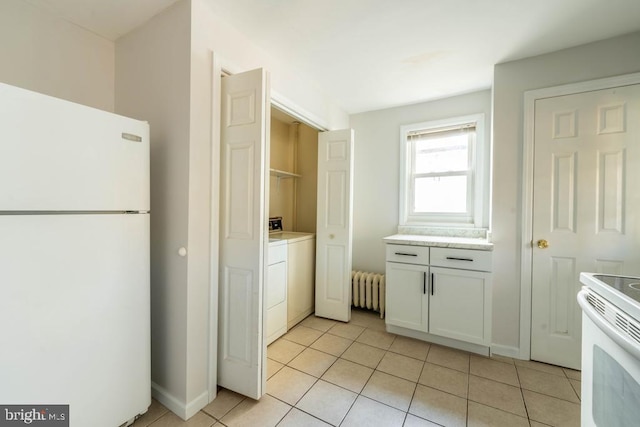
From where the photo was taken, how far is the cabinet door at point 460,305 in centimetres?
209

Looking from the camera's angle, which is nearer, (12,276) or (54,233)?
(12,276)

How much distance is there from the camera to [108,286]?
1251 mm

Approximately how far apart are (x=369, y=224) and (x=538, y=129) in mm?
1829

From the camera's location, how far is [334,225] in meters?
2.78

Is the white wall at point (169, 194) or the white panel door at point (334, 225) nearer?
the white wall at point (169, 194)

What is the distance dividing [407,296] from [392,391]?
88 centimetres

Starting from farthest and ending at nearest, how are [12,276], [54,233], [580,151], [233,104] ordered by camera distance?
[580,151]
[233,104]
[54,233]
[12,276]

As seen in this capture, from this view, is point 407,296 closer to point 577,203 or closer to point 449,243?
point 449,243

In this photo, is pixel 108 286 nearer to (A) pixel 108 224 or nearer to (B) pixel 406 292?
(A) pixel 108 224

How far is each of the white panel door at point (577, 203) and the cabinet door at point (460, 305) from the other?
0.38 metres

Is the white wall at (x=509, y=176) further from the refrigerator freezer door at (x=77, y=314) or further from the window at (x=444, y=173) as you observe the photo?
the refrigerator freezer door at (x=77, y=314)

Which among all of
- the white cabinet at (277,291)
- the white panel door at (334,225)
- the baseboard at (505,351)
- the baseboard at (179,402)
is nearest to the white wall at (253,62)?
the white panel door at (334,225)

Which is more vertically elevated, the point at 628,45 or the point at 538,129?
the point at 628,45

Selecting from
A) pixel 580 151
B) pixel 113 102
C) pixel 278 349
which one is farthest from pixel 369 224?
pixel 113 102
